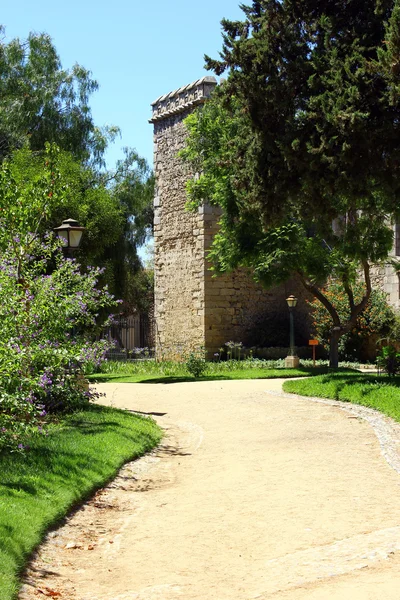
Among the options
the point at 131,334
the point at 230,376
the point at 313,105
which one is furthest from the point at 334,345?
the point at 131,334

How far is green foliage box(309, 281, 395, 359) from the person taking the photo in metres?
22.7

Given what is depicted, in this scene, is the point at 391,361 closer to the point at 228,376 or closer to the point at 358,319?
the point at 228,376

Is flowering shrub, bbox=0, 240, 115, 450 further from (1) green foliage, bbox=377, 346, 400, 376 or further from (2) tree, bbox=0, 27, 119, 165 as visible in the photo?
(2) tree, bbox=0, 27, 119, 165

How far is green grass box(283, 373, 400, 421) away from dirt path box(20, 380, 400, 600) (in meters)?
1.04

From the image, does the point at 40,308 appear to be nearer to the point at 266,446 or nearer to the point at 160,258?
the point at 266,446

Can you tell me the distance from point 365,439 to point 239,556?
474cm

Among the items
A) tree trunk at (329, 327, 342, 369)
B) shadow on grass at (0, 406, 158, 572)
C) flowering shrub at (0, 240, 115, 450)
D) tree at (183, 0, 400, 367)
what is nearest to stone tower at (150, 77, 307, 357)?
tree trunk at (329, 327, 342, 369)

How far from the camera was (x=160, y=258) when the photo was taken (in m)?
27.9

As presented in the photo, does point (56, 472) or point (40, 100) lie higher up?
point (40, 100)

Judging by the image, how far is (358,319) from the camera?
23.0 meters

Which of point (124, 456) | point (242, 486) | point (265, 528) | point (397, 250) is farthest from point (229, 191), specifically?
point (265, 528)

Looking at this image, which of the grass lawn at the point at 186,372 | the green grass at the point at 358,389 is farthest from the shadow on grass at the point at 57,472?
the grass lawn at the point at 186,372

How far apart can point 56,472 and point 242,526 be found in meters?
2.26

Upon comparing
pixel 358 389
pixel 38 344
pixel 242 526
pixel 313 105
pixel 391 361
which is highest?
pixel 313 105
